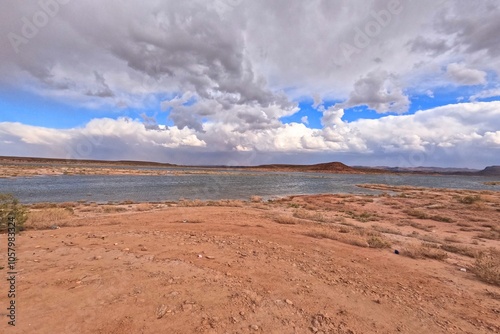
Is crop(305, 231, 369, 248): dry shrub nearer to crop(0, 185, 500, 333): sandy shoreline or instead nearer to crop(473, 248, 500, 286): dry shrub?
crop(0, 185, 500, 333): sandy shoreline

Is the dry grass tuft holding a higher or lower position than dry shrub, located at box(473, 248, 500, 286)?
lower

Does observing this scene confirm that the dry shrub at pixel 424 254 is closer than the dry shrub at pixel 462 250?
Yes

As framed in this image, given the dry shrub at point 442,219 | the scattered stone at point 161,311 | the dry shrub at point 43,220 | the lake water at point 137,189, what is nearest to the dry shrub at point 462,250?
the dry shrub at point 442,219

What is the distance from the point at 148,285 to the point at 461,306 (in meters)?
6.68

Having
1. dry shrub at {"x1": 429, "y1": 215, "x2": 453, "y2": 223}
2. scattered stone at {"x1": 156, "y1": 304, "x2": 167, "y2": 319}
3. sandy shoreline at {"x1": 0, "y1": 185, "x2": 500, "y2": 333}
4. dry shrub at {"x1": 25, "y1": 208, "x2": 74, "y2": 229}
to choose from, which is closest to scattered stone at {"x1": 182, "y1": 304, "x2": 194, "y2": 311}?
sandy shoreline at {"x1": 0, "y1": 185, "x2": 500, "y2": 333}

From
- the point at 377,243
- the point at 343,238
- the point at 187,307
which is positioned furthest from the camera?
the point at 343,238

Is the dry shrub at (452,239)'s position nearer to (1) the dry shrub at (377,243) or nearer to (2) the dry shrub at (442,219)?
(1) the dry shrub at (377,243)

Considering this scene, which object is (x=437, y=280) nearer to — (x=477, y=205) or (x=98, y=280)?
(x=98, y=280)

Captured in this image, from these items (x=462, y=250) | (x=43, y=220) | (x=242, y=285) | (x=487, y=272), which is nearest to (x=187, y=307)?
(x=242, y=285)

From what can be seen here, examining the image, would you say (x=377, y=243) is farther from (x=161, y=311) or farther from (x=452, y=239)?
(x=161, y=311)

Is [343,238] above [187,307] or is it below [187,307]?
below

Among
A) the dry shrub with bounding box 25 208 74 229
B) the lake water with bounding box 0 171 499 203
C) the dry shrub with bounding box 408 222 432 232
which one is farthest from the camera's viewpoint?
the lake water with bounding box 0 171 499 203

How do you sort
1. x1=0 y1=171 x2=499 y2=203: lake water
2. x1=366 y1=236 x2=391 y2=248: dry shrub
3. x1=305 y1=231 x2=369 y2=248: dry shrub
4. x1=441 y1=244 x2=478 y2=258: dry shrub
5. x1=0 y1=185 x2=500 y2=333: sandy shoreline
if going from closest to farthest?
x1=0 y1=185 x2=500 y2=333: sandy shoreline < x1=441 y1=244 x2=478 y2=258: dry shrub < x1=366 y1=236 x2=391 y2=248: dry shrub < x1=305 y1=231 x2=369 y2=248: dry shrub < x1=0 y1=171 x2=499 y2=203: lake water

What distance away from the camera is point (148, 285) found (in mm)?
5926
